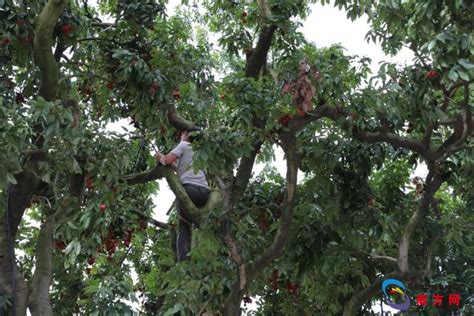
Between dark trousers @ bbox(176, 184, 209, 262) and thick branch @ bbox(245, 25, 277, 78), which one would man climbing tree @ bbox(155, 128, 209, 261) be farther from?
thick branch @ bbox(245, 25, 277, 78)

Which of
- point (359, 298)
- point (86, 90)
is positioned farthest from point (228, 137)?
point (359, 298)

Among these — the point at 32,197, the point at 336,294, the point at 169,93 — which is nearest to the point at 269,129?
the point at 169,93

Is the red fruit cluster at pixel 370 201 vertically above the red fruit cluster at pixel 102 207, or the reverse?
the red fruit cluster at pixel 370 201

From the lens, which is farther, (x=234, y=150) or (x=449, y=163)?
(x=449, y=163)

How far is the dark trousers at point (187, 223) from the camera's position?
15.7ft

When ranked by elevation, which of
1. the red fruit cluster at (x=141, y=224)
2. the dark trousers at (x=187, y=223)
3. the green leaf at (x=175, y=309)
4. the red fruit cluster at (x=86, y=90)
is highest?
the red fruit cluster at (x=86, y=90)

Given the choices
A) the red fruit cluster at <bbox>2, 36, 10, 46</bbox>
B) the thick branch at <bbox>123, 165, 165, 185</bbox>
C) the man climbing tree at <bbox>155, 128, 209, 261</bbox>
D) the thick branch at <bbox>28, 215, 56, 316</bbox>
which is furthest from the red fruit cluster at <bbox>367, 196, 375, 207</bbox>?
the red fruit cluster at <bbox>2, 36, 10, 46</bbox>

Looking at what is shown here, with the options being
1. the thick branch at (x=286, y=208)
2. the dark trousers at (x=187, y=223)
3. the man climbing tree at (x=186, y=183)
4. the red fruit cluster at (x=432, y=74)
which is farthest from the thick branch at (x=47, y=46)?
the red fruit cluster at (x=432, y=74)

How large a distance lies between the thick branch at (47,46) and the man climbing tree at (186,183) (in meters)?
0.85

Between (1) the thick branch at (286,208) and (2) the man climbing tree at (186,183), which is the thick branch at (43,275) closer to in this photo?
(2) the man climbing tree at (186,183)

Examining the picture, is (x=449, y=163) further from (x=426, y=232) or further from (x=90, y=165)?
(x=90, y=165)

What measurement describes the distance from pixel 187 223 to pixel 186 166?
1.34 feet

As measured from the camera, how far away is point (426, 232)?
5.90 m

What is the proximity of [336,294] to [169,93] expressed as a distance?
2537mm
